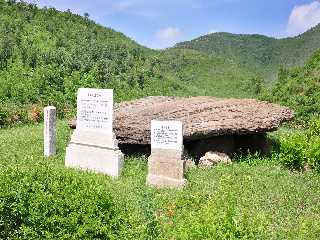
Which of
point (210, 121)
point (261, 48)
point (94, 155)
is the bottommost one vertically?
point (94, 155)

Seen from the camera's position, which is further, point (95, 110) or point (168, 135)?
point (95, 110)

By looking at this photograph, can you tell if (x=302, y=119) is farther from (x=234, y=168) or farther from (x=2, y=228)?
(x=2, y=228)

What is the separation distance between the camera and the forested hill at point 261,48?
95375mm

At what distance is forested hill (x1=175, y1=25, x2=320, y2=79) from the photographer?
95.4 metres

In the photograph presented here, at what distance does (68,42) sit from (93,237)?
1314 inches

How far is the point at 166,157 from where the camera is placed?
15.0m

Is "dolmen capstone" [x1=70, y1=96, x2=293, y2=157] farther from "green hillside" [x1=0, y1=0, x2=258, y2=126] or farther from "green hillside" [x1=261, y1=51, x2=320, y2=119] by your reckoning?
"green hillside" [x1=261, y1=51, x2=320, y2=119]

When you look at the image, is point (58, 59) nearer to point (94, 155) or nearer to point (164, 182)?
point (94, 155)

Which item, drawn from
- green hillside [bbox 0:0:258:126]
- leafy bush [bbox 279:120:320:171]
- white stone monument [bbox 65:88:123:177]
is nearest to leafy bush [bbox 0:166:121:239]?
white stone monument [bbox 65:88:123:177]

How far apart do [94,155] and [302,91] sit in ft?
61.1

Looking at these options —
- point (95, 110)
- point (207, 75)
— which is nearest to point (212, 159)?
point (95, 110)

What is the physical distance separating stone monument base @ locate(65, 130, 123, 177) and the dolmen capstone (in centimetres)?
124

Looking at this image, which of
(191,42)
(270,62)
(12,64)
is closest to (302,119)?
(12,64)

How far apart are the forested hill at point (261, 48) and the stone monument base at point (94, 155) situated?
238ft
